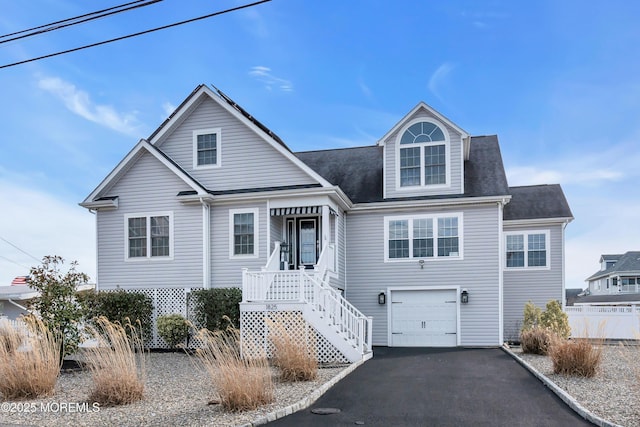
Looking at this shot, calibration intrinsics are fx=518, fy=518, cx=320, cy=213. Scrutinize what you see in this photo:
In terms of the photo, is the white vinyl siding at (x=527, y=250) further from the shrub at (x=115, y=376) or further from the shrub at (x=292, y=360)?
the shrub at (x=115, y=376)

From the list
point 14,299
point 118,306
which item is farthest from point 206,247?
point 14,299

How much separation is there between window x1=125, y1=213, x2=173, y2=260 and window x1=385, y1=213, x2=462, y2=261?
747 centimetres

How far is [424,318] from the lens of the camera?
17656mm

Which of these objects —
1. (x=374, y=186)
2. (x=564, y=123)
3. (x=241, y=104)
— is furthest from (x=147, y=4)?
(x=564, y=123)

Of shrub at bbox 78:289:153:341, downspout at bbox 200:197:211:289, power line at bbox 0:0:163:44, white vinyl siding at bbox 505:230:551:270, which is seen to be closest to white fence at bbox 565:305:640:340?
white vinyl siding at bbox 505:230:551:270

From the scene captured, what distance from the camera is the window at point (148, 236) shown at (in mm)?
17344

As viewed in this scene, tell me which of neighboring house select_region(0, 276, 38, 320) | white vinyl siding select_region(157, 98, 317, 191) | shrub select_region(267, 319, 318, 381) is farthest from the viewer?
neighboring house select_region(0, 276, 38, 320)

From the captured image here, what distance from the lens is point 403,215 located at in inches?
707

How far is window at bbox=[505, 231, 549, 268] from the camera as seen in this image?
19453 millimetres

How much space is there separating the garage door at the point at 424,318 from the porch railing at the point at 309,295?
3.14 m

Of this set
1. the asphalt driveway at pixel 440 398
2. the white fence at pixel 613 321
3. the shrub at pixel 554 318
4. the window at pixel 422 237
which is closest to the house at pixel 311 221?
the window at pixel 422 237

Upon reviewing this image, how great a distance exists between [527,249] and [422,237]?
15.8 ft

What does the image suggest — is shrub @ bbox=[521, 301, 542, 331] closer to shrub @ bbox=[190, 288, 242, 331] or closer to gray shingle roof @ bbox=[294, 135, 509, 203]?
gray shingle roof @ bbox=[294, 135, 509, 203]

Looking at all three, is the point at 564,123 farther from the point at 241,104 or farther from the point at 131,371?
the point at 131,371
